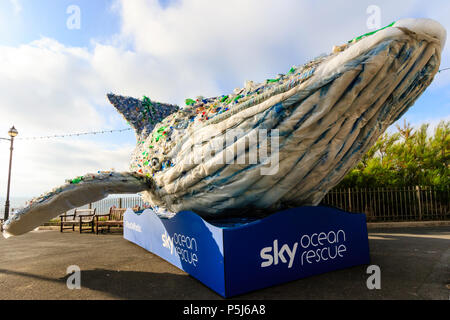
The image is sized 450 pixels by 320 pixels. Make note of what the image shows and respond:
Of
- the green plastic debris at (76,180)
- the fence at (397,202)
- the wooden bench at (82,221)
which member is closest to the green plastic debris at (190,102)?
the green plastic debris at (76,180)

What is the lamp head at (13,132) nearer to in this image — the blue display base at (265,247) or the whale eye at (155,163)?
the whale eye at (155,163)

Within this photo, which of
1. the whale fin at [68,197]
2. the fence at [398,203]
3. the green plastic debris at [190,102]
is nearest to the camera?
the whale fin at [68,197]

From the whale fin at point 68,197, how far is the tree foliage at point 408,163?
28.3 feet

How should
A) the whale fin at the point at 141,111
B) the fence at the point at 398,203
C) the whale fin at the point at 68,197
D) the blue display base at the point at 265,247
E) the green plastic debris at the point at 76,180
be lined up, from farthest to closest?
the fence at the point at 398,203 < the whale fin at the point at 141,111 < the green plastic debris at the point at 76,180 < the whale fin at the point at 68,197 < the blue display base at the point at 265,247

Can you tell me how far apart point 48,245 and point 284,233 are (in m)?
6.16

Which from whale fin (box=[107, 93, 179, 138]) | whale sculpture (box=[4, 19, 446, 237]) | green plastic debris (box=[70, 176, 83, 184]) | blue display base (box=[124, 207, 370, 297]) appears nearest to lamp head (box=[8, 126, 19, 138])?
whale fin (box=[107, 93, 179, 138])

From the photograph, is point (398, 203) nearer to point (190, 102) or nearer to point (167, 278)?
point (190, 102)

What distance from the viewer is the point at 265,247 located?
3000 mm

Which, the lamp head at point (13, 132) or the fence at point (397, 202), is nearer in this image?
the fence at point (397, 202)

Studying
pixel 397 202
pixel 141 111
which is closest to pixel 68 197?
pixel 141 111

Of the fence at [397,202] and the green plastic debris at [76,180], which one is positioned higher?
the green plastic debris at [76,180]

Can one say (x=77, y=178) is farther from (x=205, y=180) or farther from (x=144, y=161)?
(x=205, y=180)

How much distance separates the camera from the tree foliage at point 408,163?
995cm
